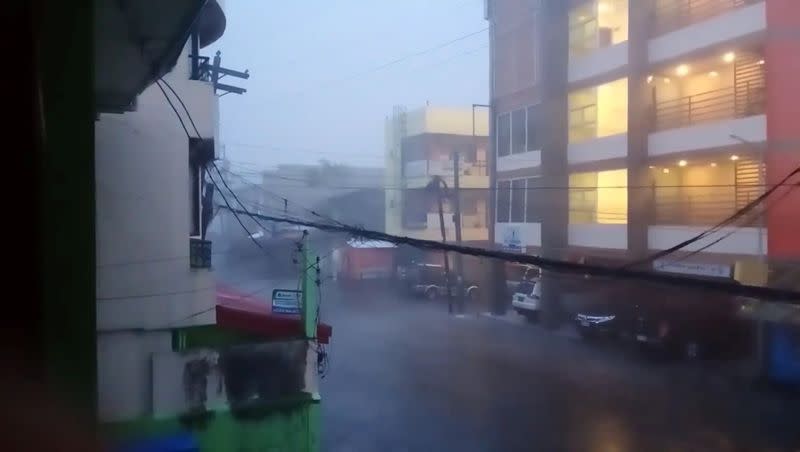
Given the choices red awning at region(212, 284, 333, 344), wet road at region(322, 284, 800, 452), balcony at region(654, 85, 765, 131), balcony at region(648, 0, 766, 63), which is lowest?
wet road at region(322, 284, 800, 452)

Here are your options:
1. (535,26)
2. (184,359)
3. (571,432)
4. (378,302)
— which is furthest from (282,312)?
(378,302)

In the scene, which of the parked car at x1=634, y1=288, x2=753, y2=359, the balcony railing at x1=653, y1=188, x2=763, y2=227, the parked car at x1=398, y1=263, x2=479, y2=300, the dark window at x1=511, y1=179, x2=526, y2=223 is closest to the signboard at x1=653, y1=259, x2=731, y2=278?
the parked car at x1=634, y1=288, x2=753, y2=359

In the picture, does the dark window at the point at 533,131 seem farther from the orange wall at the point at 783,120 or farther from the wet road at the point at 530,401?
the orange wall at the point at 783,120

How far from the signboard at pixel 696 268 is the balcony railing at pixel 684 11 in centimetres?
279

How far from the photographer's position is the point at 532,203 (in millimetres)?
10828

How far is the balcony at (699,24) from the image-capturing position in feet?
23.0

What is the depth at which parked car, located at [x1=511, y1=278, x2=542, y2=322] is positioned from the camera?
1058 cm

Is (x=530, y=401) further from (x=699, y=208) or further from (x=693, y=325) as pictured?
(x=699, y=208)

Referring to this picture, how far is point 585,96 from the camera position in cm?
995

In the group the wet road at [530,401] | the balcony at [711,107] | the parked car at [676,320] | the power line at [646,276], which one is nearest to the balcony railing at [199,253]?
the power line at [646,276]

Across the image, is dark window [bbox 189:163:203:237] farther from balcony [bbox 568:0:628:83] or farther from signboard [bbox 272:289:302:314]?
balcony [bbox 568:0:628:83]

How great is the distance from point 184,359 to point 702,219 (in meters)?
6.38

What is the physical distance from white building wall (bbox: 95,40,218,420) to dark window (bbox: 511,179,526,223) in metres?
8.02

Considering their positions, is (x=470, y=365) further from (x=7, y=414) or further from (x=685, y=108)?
(x=7, y=414)
